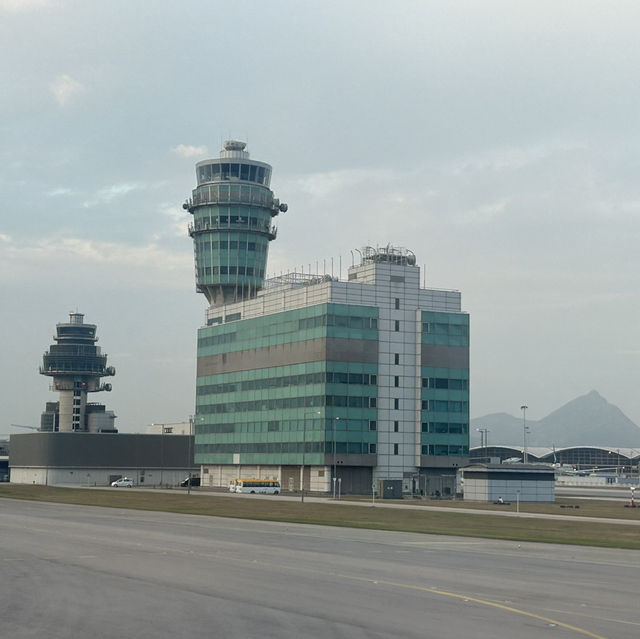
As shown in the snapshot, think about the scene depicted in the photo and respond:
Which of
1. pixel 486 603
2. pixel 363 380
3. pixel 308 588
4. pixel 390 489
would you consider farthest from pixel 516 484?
pixel 486 603

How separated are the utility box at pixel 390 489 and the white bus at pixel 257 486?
24.9 metres

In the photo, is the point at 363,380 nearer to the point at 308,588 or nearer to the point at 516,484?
the point at 516,484

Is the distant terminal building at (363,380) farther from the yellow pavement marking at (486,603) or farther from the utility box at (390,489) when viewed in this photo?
the yellow pavement marking at (486,603)

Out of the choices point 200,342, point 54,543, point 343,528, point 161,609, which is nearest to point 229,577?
point 161,609

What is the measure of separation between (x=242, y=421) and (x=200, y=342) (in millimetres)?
20633

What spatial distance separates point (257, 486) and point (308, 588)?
11870 cm

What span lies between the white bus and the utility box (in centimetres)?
2491

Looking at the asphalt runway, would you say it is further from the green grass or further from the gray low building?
the gray low building

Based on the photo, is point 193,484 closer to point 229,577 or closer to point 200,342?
point 200,342

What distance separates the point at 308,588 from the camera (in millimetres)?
30781

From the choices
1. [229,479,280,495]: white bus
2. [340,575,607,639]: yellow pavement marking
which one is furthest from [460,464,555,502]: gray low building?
[340,575,607,639]: yellow pavement marking

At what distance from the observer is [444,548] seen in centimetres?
4962

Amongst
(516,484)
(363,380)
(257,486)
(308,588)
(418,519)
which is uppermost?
(363,380)

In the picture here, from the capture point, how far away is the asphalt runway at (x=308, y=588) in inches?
920
